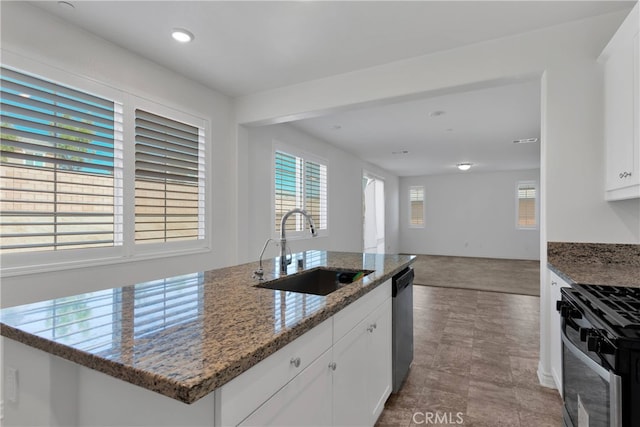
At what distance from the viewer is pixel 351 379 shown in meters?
1.46

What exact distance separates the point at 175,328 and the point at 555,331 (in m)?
2.44

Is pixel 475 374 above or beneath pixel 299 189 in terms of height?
beneath

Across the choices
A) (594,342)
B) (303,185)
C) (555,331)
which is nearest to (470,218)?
(303,185)

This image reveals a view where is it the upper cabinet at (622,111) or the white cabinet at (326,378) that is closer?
the white cabinet at (326,378)

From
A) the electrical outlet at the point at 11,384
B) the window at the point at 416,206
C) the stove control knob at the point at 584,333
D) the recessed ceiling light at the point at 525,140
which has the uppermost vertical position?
the recessed ceiling light at the point at 525,140

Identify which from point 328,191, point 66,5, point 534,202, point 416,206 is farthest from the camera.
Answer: point 416,206

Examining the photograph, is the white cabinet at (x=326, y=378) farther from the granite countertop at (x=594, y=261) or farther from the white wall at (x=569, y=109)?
the white wall at (x=569, y=109)

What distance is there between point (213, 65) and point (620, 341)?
3257 mm

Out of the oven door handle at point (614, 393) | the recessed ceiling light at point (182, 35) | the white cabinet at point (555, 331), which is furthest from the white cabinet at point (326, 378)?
the recessed ceiling light at point (182, 35)

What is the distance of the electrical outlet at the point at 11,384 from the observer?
1.04 metres

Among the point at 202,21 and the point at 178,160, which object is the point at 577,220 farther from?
the point at 178,160

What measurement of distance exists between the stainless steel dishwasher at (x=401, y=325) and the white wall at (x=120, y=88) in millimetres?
2131

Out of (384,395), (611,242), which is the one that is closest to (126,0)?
(384,395)

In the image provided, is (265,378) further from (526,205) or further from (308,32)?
(526,205)
